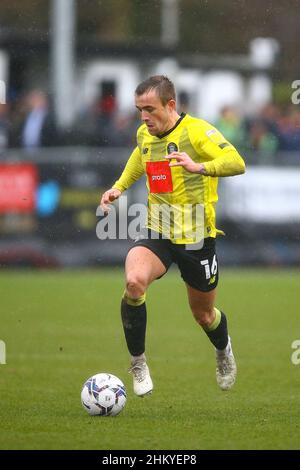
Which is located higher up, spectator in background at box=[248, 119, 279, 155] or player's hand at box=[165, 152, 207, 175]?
spectator in background at box=[248, 119, 279, 155]

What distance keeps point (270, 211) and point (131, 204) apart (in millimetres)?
2252

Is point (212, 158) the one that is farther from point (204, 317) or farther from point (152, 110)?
point (204, 317)

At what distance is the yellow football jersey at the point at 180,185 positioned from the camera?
7648 mm

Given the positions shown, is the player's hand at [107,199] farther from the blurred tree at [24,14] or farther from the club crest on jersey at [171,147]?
the blurred tree at [24,14]

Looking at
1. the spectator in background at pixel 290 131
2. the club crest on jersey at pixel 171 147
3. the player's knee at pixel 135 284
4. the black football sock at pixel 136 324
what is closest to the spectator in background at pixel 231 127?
the spectator in background at pixel 290 131

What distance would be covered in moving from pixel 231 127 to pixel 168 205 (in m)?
11.0

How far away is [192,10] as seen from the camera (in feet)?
91.2

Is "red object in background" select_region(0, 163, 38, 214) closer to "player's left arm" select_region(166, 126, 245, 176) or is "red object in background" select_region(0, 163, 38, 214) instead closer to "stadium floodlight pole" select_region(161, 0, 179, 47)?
"player's left arm" select_region(166, 126, 245, 176)

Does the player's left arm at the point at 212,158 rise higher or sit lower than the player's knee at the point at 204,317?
higher

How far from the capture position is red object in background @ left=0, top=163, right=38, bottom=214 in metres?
16.7

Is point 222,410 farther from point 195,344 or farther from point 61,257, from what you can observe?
point 61,257

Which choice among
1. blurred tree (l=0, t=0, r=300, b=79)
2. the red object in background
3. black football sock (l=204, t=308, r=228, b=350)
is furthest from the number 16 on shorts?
the red object in background

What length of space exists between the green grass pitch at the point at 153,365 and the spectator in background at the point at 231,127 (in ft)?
8.21
